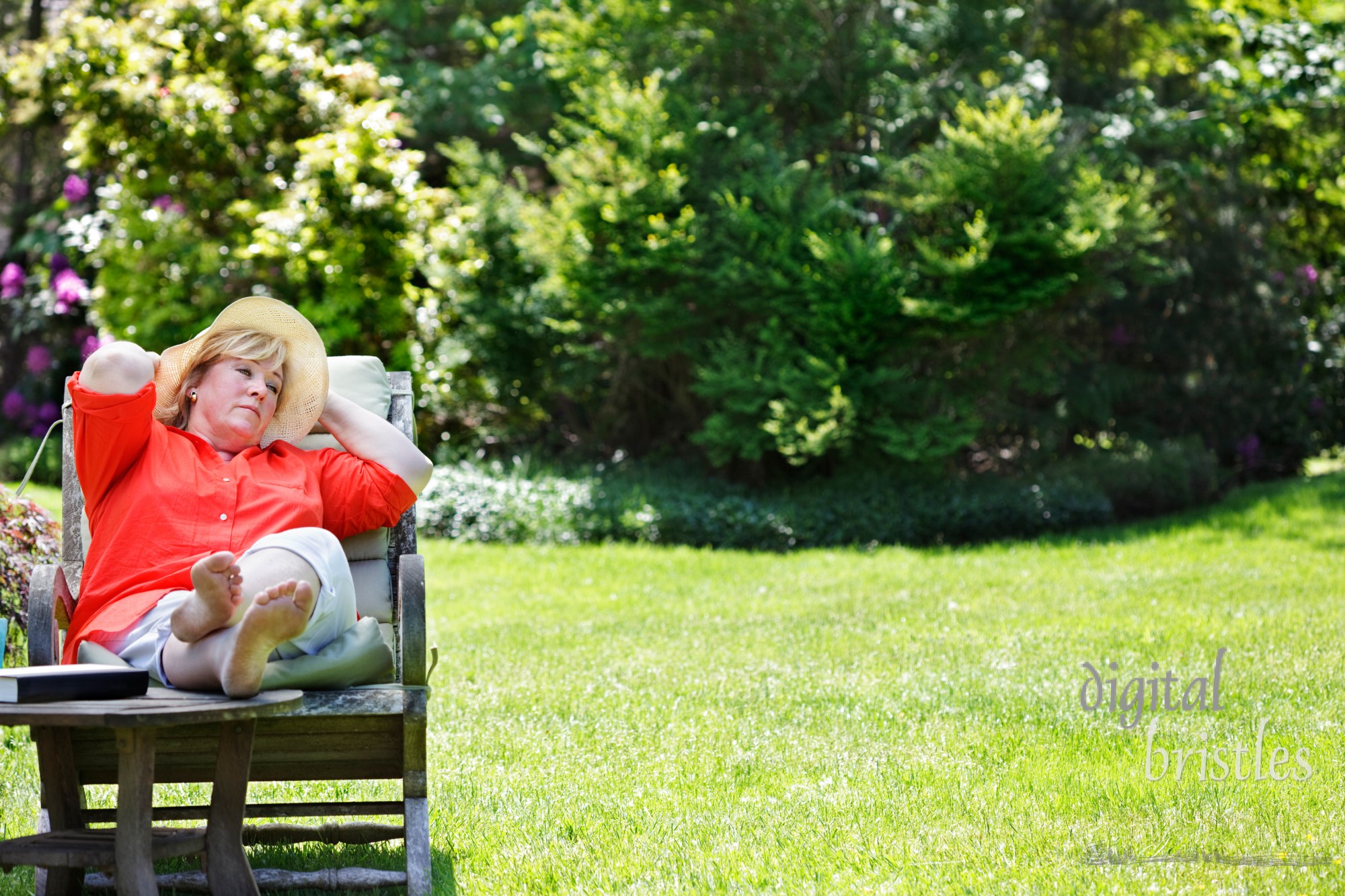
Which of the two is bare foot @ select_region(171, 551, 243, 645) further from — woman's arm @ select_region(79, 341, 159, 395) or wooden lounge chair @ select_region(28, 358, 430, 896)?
woman's arm @ select_region(79, 341, 159, 395)

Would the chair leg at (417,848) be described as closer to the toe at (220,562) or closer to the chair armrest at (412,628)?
the chair armrest at (412,628)

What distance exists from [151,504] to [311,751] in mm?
702

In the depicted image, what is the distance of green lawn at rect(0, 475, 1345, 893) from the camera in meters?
3.00

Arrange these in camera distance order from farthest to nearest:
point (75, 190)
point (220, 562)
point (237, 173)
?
1. point (75, 190)
2. point (237, 173)
3. point (220, 562)

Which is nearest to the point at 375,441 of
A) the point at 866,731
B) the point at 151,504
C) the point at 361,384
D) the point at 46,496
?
the point at 361,384

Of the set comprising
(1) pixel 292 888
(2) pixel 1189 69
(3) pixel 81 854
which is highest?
(2) pixel 1189 69

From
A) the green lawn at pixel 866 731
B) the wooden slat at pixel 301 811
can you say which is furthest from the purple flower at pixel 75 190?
the wooden slat at pixel 301 811

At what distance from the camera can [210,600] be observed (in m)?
2.47

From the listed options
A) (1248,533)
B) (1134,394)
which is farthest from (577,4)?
(1248,533)

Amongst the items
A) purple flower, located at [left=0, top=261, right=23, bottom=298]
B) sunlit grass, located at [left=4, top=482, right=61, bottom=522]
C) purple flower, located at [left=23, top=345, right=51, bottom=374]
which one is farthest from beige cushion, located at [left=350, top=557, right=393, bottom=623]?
purple flower, located at [left=0, top=261, right=23, bottom=298]

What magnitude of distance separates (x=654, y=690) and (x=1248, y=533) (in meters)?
5.50

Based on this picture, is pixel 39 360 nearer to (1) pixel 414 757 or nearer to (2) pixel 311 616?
(1) pixel 414 757

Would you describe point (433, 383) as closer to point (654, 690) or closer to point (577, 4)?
point (577, 4)

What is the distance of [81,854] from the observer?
102 inches
